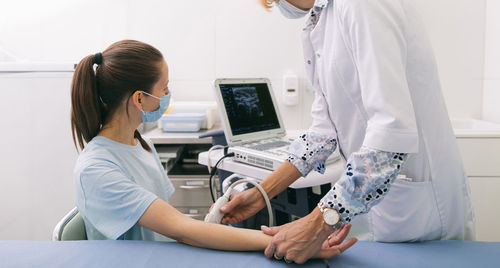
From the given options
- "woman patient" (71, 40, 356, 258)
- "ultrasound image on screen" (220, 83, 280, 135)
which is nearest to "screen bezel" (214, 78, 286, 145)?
"ultrasound image on screen" (220, 83, 280, 135)

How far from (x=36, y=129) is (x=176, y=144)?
777 mm

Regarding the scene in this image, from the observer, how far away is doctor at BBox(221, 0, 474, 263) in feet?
2.49

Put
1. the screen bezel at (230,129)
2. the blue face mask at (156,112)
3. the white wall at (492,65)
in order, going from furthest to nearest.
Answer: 1. the white wall at (492,65)
2. the screen bezel at (230,129)
3. the blue face mask at (156,112)

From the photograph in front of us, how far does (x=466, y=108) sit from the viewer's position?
2.55 meters

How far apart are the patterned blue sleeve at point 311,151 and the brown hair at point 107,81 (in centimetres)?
51

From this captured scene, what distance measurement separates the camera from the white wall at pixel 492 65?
92.6 inches

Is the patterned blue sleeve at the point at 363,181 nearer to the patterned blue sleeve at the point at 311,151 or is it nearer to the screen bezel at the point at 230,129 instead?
the patterned blue sleeve at the point at 311,151

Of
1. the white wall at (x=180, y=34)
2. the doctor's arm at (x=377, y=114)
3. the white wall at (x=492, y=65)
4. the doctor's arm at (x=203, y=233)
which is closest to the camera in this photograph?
the doctor's arm at (x=377, y=114)

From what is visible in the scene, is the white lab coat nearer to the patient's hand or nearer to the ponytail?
the patient's hand

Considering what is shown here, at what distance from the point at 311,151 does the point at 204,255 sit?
17.8 inches

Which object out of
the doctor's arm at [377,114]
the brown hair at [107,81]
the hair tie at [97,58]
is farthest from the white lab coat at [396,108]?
the hair tie at [97,58]

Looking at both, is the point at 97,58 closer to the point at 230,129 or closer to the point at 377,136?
the point at 230,129

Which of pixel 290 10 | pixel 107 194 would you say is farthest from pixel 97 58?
pixel 290 10

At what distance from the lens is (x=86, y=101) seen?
3.61 feet
